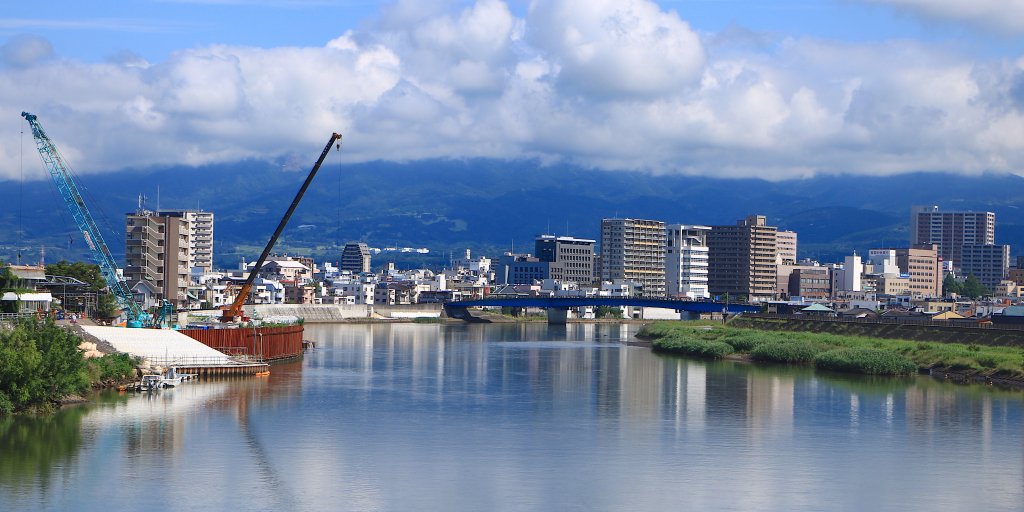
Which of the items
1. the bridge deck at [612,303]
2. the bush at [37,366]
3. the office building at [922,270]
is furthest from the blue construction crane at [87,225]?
the office building at [922,270]

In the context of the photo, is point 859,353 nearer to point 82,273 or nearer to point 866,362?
point 866,362

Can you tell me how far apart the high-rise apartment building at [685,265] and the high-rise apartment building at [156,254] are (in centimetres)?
10077

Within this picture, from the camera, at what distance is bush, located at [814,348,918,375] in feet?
174

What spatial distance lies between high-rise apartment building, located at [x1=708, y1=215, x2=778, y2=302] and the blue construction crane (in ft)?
394

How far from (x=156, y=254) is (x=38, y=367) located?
1784 inches

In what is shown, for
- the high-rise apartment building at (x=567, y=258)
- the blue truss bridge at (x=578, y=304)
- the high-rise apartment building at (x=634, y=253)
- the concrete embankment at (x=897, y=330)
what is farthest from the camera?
the high-rise apartment building at (x=634, y=253)

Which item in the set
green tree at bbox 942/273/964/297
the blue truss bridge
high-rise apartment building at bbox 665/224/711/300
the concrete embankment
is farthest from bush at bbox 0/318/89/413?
green tree at bbox 942/273/964/297

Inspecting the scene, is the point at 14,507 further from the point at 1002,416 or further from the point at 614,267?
the point at 614,267

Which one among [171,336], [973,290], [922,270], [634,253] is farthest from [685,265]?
[171,336]

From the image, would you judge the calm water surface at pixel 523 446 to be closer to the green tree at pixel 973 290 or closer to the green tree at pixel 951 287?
the green tree at pixel 973 290

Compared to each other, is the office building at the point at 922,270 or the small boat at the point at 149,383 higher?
the office building at the point at 922,270

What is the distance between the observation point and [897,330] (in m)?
70.0

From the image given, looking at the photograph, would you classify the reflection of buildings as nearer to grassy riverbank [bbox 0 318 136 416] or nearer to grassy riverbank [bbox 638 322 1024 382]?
grassy riverbank [bbox 638 322 1024 382]

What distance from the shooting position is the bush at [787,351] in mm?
59688
